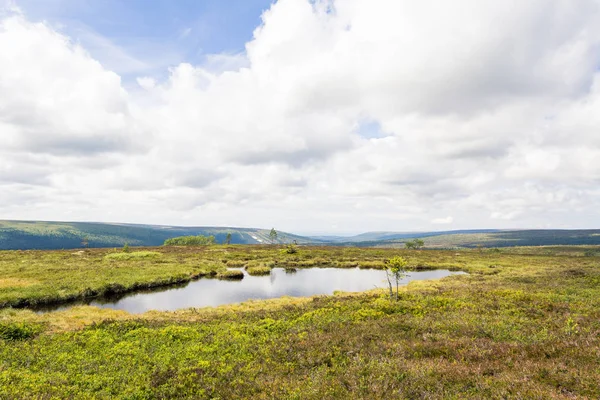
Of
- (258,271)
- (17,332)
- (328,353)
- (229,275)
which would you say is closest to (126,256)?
(229,275)

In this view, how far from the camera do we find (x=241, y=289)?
51938mm

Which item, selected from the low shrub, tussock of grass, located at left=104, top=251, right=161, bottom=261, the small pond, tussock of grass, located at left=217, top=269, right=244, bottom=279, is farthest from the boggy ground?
tussock of grass, located at left=104, top=251, right=161, bottom=261

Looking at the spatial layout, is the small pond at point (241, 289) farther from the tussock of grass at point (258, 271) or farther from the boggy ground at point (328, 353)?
the boggy ground at point (328, 353)

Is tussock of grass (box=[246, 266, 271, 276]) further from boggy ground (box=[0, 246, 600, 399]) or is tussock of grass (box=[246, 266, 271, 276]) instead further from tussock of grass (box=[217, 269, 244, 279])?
boggy ground (box=[0, 246, 600, 399])

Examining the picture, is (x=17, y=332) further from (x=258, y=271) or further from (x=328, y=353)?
(x=258, y=271)

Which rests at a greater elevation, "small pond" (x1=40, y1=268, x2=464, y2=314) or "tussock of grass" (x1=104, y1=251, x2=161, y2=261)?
"tussock of grass" (x1=104, y1=251, x2=161, y2=261)

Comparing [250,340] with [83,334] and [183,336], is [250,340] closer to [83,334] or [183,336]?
[183,336]

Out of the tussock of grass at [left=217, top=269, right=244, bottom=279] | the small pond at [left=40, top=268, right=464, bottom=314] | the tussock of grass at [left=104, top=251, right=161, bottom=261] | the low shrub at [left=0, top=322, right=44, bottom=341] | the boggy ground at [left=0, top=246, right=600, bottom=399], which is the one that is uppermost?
the boggy ground at [left=0, top=246, right=600, bottom=399]

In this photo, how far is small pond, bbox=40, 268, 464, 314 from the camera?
1633 inches

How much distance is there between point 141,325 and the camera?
2405 cm

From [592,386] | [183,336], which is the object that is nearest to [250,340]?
[183,336]

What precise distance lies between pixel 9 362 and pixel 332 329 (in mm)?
18769

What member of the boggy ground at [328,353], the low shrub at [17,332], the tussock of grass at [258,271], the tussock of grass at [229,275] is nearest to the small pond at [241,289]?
the tussock of grass at [258,271]

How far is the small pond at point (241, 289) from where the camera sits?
41.5 meters
